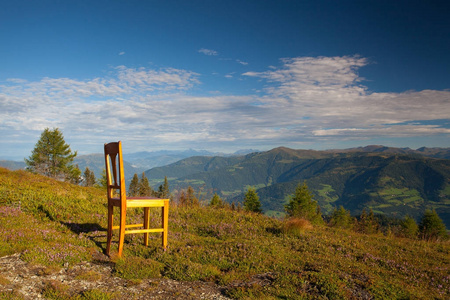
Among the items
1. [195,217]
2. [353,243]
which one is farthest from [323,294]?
[195,217]

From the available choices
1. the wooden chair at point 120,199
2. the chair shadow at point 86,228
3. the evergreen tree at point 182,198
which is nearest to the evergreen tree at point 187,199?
the evergreen tree at point 182,198

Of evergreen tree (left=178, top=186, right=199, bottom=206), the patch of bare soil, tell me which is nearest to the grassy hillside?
the patch of bare soil

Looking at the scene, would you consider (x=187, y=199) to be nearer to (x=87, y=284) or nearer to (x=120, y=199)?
(x=120, y=199)

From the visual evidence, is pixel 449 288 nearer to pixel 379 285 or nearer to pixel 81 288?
pixel 379 285

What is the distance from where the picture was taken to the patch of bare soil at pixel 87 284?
4.72 m

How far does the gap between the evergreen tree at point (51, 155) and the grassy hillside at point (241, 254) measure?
5142 centimetres

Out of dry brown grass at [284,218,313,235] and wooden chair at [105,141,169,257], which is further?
dry brown grass at [284,218,313,235]

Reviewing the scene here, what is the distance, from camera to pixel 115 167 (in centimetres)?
659

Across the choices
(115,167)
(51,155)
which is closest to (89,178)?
(51,155)

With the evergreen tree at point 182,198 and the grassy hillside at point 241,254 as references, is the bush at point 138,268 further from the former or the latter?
the evergreen tree at point 182,198

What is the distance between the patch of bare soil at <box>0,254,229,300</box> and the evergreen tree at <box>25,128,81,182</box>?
56.9m

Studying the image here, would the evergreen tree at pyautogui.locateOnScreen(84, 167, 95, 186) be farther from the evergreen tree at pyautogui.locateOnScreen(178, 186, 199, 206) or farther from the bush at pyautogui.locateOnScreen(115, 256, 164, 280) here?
the bush at pyautogui.locateOnScreen(115, 256, 164, 280)

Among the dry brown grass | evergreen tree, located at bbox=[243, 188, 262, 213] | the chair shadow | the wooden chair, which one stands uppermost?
the wooden chair

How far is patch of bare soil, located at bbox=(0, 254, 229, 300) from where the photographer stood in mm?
4719
